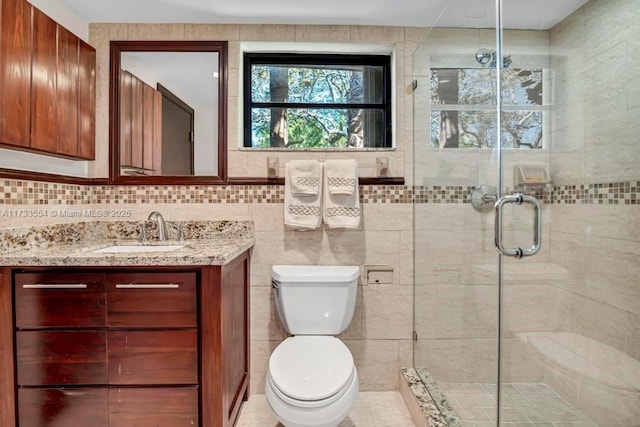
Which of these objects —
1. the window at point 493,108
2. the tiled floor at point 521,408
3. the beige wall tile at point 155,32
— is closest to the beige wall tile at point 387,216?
the window at point 493,108

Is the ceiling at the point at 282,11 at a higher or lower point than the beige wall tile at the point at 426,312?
higher

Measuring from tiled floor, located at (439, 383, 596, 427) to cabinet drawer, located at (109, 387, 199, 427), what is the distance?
44.8 inches

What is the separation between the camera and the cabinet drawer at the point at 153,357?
1.50 metres

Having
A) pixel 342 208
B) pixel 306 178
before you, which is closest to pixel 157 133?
pixel 306 178

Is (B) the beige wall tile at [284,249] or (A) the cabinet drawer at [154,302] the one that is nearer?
(A) the cabinet drawer at [154,302]

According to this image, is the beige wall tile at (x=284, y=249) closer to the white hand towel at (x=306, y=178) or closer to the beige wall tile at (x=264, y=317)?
the beige wall tile at (x=264, y=317)

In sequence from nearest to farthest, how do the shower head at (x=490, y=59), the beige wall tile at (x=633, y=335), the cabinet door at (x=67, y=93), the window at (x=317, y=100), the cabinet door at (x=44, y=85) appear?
the beige wall tile at (x=633, y=335) < the shower head at (x=490, y=59) < the cabinet door at (x=44, y=85) < the cabinet door at (x=67, y=93) < the window at (x=317, y=100)

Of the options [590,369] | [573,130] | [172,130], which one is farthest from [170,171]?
[590,369]

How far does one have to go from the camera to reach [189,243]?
2.00 m

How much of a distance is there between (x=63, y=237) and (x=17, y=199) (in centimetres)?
31

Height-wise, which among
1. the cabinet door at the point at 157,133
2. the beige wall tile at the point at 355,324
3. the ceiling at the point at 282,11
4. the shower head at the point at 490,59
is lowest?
the beige wall tile at the point at 355,324

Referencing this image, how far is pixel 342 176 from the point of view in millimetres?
2010

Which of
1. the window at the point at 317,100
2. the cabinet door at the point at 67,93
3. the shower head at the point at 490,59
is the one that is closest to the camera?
the shower head at the point at 490,59

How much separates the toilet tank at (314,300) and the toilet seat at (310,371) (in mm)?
120
